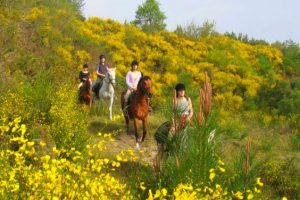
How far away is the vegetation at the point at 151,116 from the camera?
16.8 feet

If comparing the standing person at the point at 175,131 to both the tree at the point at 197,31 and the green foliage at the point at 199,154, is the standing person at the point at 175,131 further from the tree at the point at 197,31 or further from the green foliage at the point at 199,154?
the tree at the point at 197,31

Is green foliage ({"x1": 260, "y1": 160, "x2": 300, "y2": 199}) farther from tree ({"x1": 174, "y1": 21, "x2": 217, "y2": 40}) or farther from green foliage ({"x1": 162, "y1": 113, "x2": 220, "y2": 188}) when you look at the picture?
tree ({"x1": 174, "y1": 21, "x2": 217, "y2": 40})

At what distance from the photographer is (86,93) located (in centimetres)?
1483

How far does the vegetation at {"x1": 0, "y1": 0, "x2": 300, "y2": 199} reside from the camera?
512cm

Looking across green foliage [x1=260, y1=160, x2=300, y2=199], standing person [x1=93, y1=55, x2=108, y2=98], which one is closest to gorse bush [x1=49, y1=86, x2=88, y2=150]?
standing person [x1=93, y1=55, x2=108, y2=98]

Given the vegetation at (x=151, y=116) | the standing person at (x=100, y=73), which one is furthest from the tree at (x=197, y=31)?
the standing person at (x=100, y=73)

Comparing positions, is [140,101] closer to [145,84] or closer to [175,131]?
[145,84]

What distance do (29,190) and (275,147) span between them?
12.6m

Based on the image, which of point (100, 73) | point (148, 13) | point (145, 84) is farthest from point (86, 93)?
point (148, 13)

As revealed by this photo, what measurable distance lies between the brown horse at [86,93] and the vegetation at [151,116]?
536mm

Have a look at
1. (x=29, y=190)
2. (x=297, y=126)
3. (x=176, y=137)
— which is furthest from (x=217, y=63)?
(x=29, y=190)

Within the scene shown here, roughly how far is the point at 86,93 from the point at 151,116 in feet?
11.2

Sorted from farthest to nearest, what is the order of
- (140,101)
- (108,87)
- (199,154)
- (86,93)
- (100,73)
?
(100,73), (108,87), (86,93), (140,101), (199,154)

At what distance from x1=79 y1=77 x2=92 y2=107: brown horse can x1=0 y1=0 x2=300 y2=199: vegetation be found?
0.54 meters
